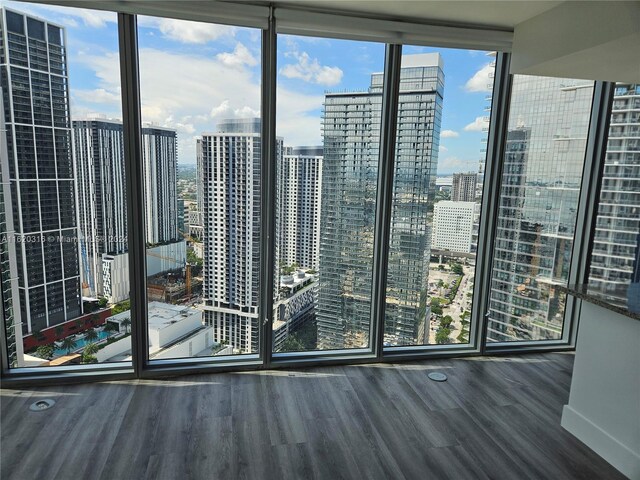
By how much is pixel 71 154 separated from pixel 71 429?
185cm

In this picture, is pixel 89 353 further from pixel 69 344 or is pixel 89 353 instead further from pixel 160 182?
pixel 160 182

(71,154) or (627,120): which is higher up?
(627,120)

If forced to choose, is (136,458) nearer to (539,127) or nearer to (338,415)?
(338,415)

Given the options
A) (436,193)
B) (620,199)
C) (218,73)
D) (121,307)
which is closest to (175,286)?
(121,307)

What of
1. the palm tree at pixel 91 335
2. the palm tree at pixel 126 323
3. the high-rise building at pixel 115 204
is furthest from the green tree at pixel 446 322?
the palm tree at pixel 91 335

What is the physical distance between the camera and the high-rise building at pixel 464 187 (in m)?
3.58

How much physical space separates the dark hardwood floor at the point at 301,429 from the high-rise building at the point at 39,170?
70 cm

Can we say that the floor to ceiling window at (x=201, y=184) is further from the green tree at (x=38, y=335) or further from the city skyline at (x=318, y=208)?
the green tree at (x=38, y=335)

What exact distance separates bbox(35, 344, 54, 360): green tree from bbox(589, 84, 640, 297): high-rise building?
4.79 metres

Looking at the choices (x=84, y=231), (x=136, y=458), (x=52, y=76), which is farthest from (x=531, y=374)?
(x=52, y=76)

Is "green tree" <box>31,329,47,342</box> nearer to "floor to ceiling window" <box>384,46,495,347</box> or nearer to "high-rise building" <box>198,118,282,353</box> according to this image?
"high-rise building" <box>198,118,282,353</box>

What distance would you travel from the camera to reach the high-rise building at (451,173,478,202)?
3584mm

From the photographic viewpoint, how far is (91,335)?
3.21 metres

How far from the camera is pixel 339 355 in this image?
3609 mm
